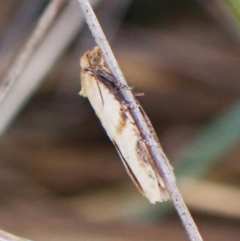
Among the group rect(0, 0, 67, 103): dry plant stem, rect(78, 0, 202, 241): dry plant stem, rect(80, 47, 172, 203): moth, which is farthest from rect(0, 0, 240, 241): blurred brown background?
rect(78, 0, 202, 241): dry plant stem

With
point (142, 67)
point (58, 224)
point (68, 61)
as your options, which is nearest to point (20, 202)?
point (58, 224)

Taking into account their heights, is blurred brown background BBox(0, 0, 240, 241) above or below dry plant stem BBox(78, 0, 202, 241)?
above

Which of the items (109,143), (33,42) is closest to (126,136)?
(33,42)

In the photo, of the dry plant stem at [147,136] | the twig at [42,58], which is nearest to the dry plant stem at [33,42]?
the twig at [42,58]

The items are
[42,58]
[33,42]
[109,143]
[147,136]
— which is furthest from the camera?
[109,143]

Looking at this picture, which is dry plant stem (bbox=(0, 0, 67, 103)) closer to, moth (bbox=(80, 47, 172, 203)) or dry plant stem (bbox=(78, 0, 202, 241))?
moth (bbox=(80, 47, 172, 203))

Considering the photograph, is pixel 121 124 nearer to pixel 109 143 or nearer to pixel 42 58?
pixel 42 58
